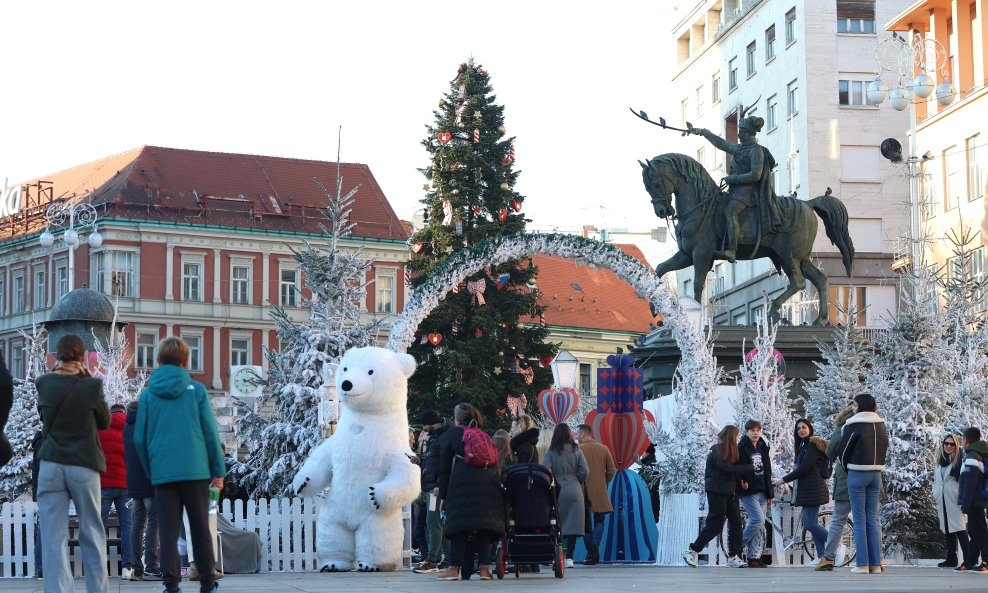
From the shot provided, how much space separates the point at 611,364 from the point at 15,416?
A: 875 cm

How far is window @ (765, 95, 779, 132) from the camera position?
7156cm

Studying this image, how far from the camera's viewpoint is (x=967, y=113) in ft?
180

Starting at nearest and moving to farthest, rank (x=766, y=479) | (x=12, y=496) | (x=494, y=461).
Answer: (x=494, y=461), (x=766, y=479), (x=12, y=496)

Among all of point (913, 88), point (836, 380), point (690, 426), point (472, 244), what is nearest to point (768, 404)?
point (836, 380)

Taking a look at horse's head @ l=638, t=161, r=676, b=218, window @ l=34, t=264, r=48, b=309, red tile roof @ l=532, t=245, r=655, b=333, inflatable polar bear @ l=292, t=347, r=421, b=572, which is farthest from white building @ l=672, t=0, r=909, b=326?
inflatable polar bear @ l=292, t=347, r=421, b=572

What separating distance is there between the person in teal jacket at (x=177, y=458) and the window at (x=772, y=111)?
6133cm

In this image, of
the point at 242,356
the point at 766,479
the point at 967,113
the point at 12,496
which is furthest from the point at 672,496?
the point at 242,356

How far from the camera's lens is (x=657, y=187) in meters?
27.0

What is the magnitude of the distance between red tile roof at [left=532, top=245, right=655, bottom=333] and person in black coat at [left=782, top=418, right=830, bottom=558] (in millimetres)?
68116

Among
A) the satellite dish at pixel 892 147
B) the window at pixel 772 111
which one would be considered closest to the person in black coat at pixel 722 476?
the satellite dish at pixel 892 147

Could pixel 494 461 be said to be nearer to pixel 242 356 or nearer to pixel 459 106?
pixel 459 106

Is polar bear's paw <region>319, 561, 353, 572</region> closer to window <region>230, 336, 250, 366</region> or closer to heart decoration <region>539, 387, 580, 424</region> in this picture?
heart decoration <region>539, 387, 580, 424</region>

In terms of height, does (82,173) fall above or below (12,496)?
above

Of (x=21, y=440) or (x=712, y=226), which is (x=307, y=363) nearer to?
(x=21, y=440)
